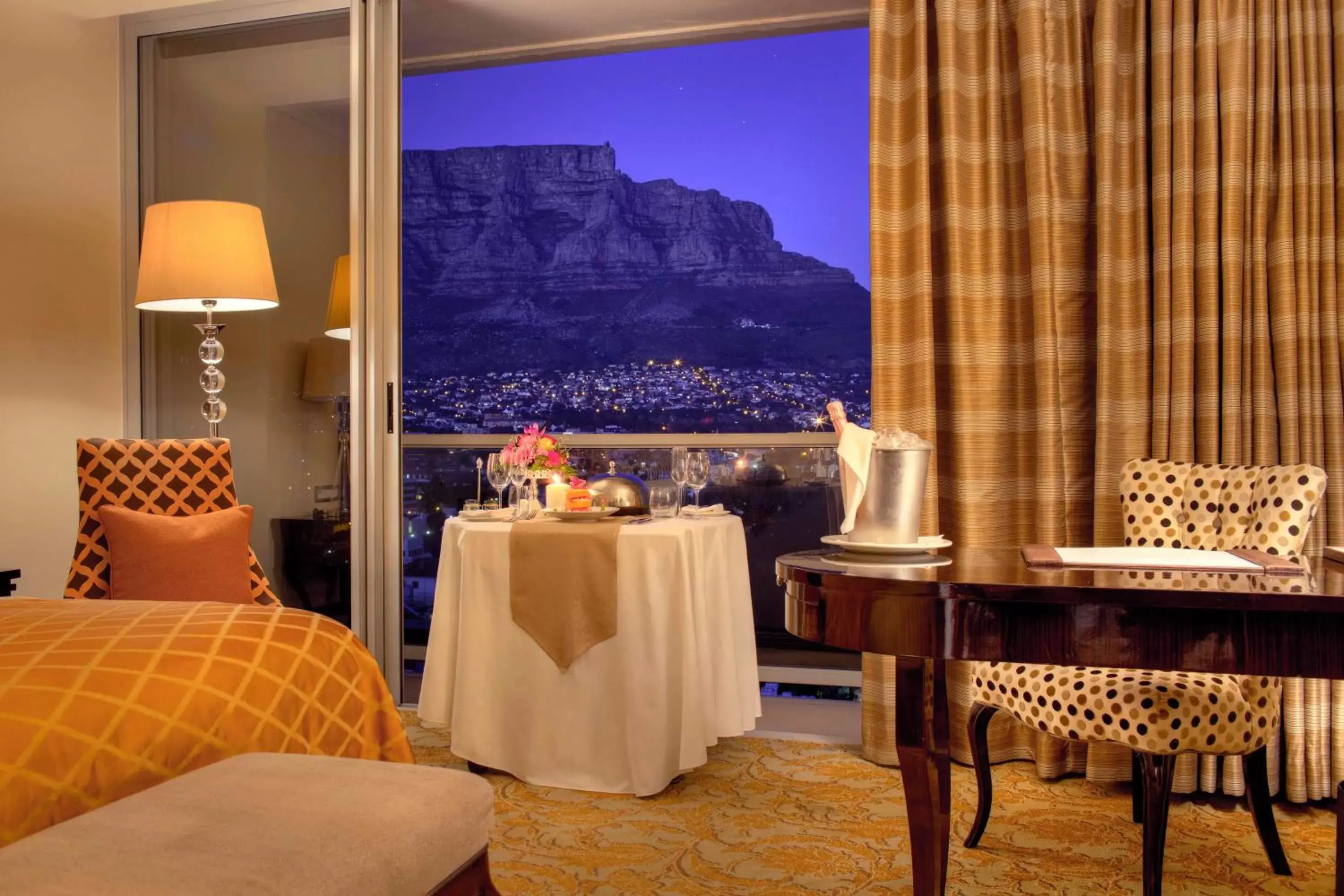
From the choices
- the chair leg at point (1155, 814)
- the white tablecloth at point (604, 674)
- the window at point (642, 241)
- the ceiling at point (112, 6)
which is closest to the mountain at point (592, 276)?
the window at point (642, 241)

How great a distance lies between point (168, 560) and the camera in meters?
3.07

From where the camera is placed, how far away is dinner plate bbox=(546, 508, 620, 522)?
321 centimetres

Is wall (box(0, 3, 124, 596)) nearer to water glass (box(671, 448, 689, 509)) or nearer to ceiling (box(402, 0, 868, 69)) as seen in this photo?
ceiling (box(402, 0, 868, 69))

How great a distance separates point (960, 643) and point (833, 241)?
3723 mm

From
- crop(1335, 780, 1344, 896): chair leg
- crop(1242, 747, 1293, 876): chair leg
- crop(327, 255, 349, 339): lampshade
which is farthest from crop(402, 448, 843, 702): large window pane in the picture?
crop(1335, 780, 1344, 896): chair leg

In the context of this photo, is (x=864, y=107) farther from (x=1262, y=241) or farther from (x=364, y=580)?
(x=364, y=580)

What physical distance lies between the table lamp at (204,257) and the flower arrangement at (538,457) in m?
1.07

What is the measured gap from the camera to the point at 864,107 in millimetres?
5020

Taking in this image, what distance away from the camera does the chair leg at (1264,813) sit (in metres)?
2.49

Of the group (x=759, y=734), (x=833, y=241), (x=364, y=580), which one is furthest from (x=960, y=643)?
(x=833, y=241)

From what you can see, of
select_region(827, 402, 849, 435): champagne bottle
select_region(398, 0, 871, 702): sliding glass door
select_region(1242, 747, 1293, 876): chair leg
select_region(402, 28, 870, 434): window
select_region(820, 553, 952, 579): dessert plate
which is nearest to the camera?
select_region(820, 553, 952, 579): dessert plate

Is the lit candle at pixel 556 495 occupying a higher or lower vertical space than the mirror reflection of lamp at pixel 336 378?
lower

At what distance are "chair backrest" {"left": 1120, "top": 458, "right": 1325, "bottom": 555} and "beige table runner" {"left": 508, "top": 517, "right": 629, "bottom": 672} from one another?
1358 mm

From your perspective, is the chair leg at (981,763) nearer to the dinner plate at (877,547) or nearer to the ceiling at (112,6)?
the dinner plate at (877,547)
